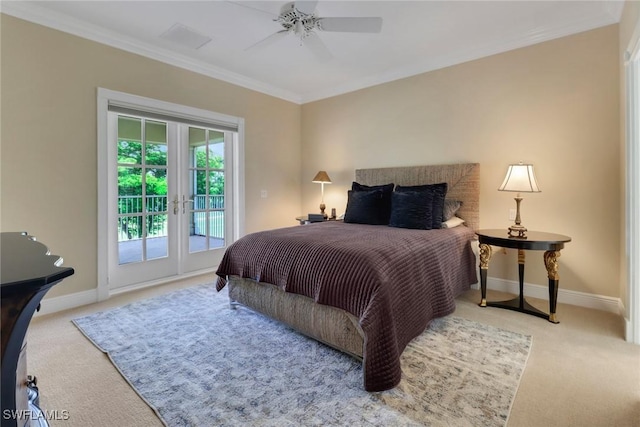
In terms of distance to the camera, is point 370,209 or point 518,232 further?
point 370,209

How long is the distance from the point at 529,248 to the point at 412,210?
1.02m

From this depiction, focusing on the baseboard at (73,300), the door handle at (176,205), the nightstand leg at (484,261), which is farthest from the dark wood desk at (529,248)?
the baseboard at (73,300)

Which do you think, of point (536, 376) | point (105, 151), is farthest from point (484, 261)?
point (105, 151)

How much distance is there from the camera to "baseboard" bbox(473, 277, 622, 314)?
269 centimetres

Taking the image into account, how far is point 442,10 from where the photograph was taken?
2.63 metres

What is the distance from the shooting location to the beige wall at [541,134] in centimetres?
268

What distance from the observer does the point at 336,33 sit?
302 centimetres

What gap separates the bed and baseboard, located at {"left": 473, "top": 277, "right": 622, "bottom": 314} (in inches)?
22.6

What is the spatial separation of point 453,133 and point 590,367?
8.18 feet

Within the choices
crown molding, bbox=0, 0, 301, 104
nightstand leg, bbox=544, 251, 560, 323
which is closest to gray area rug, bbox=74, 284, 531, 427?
nightstand leg, bbox=544, 251, 560, 323

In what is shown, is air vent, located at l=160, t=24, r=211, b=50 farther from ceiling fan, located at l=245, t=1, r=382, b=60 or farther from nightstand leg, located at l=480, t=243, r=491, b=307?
nightstand leg, located at l=480, t=243, r=491, b=307

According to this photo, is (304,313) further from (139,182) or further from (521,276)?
(139,182)

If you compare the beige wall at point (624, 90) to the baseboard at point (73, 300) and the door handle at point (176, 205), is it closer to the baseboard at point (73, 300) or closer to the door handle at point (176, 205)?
the door handle at point (176, 205)

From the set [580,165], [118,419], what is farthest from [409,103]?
[118,419]
